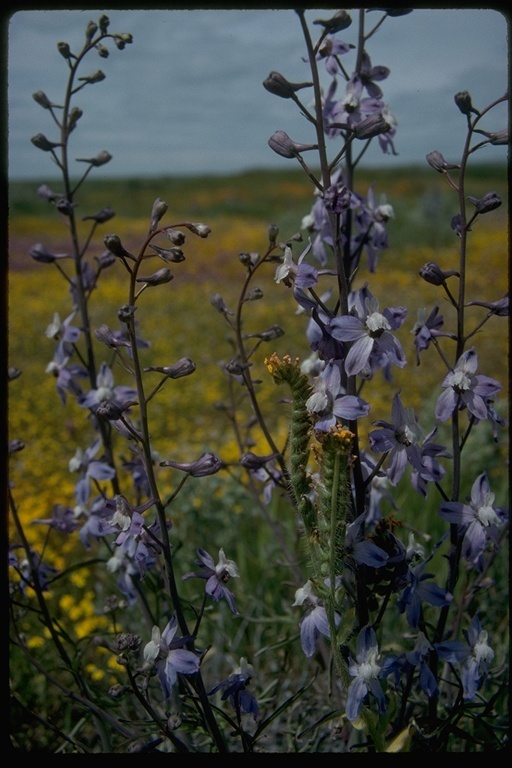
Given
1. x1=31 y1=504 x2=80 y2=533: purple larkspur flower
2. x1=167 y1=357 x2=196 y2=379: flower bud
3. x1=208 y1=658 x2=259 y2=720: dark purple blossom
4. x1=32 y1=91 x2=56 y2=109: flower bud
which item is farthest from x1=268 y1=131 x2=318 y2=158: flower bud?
x1=31 y1=504 x2=80 y2=533: purple larkspur flower

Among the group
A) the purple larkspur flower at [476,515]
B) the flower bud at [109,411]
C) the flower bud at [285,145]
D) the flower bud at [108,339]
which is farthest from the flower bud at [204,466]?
the flower bud at [285,145]

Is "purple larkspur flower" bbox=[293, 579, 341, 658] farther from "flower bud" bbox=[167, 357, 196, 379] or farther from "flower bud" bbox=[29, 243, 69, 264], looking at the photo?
"flower bud" bbox=[29, 243, 69, 264]

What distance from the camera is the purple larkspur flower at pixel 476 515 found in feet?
4.55

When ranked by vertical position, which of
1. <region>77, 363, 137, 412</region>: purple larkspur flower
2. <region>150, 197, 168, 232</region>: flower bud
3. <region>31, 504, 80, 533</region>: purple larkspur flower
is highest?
<region>150, 197, 168, 232</region>: flower bud

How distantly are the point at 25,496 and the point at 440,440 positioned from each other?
97.9 inches

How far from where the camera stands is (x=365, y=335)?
1248mm

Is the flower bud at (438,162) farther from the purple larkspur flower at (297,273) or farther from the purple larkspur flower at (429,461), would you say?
the purple larkspur flower at (429,461)

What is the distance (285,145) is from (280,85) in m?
0.11

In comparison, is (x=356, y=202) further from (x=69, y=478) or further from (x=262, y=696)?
(x=69, y=478)

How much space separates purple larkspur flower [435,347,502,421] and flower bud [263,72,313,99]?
0.57 m

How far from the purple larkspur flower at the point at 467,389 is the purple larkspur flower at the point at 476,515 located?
0.46 feet

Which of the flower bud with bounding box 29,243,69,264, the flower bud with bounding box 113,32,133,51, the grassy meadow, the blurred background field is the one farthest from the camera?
the blurred background field

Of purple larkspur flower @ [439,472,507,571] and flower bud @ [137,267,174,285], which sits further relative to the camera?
purple larkspur flower @ [439,472,507,571]

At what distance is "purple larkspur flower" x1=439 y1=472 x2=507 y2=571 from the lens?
4.55 feet
